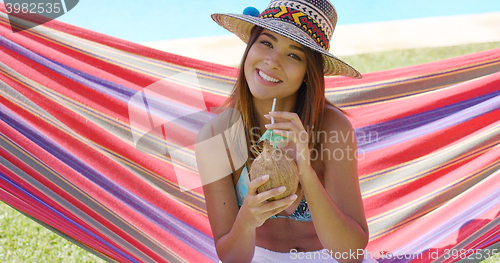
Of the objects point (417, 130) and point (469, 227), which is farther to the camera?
point (417, 130)

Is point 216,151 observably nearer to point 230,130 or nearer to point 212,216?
point 230,130

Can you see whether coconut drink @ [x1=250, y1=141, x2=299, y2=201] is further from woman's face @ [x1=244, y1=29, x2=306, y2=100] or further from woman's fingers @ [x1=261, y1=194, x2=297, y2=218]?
woman's face @ [x1=244, y1=29, x2=306, y2=100]

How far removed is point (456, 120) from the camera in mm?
2316

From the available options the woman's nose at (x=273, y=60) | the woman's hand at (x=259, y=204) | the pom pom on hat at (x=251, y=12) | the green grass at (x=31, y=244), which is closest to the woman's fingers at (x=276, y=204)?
the woman's hand at (x=259, y=204)

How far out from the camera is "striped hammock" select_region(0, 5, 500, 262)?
2045mm

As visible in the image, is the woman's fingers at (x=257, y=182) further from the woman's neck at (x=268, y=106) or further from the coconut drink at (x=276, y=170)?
the woman's neck at (x=268, y=106)

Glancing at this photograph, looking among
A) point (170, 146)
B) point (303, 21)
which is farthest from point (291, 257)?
point (170, 146)

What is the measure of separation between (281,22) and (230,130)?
1.42ft

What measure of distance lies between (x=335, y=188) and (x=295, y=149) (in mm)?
203

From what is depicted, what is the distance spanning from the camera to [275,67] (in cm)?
155

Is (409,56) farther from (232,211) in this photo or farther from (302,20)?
(232,211)

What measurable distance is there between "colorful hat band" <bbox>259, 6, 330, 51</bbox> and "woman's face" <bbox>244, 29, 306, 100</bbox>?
0.06m

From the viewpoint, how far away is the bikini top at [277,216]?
1.65 m

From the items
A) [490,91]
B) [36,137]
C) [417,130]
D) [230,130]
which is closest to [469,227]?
[417,130]
